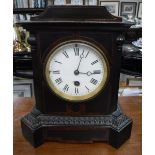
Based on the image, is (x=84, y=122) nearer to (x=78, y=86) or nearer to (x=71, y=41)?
(x=78, y=86)

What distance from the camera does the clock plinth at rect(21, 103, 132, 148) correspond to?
0.63 metres

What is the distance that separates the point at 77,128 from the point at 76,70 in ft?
0.51

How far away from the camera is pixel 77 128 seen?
632 mm

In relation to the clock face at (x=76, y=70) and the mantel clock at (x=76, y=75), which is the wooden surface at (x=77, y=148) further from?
the clock face at (x=76, y=70)

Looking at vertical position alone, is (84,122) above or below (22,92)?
above

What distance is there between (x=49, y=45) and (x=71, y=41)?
53 millimetres

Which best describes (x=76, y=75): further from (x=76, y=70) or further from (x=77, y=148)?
(x=77, y=148)

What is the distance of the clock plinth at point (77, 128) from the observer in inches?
24.7

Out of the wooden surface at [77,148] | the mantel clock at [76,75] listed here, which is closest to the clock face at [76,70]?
the mantel clock at [76,75]

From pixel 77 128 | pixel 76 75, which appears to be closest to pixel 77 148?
pixel 77 128

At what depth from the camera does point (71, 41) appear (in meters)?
0.56

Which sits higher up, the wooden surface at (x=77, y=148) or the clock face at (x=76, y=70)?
the clock face at (x=76, y=70)

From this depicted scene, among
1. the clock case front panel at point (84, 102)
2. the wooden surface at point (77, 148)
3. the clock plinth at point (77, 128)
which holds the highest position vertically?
the clock case front panel at point (84, 102)
